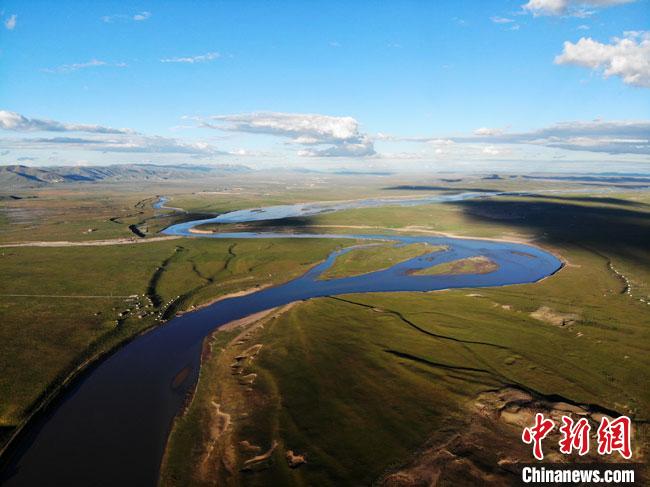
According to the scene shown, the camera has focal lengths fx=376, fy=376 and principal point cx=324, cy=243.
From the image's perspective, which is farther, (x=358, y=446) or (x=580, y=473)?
(x=358, y=446)

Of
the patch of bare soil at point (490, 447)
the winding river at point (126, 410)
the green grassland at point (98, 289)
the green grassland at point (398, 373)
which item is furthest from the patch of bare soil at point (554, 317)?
the green grassland at point (98, 289)

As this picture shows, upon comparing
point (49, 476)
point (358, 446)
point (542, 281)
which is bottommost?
point (49, 476)

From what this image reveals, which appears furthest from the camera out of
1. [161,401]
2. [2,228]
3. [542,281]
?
[2,228]

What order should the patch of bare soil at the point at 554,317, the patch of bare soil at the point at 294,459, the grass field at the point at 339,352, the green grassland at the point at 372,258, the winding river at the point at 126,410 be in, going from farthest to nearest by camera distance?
the green grassland at the point at 372,258
the patch of bare soil at the point at 554,317
the grass field at the point at 339,352
the winding river at the point at 126,410
the patch of bare soil at the point at 294,459

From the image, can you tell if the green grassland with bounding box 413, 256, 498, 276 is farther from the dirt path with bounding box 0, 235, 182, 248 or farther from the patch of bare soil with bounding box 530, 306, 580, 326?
the dirt path with bounding box 0, 235, 182, 248

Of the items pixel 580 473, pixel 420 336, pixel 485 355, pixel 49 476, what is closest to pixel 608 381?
pixel 485 355

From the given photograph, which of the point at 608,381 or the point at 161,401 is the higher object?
the point at 608,381

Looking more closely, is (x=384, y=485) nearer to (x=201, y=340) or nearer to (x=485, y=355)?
(x=485, y=355)

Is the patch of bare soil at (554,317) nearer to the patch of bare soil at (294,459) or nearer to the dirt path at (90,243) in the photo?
the patch of bare soil at (294,459)
